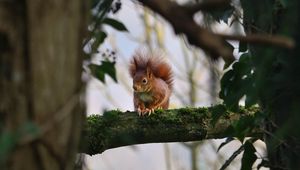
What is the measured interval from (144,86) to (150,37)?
3.41 meters

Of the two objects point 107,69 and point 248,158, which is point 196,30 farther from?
point 248,158

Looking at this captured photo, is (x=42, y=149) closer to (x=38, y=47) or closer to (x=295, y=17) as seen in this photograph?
(x=38, y=47)

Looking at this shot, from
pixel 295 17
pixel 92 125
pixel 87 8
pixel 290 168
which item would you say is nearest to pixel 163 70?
pixel 92 125

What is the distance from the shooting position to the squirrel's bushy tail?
11.8 feet

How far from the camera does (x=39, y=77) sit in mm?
792

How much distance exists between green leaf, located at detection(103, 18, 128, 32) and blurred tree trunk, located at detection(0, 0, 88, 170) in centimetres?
34

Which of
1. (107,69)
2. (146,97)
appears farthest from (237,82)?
(146,97)

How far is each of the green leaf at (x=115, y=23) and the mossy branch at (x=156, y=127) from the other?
0.93 meters

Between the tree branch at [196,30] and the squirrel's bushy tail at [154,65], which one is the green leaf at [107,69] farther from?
the squirrel's bushy tail at [154,65]

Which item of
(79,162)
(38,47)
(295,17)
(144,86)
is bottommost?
(79,162)

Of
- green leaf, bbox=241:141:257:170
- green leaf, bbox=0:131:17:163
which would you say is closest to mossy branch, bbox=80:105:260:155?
green leaf, bbox=241:141:257:170

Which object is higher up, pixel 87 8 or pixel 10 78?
pixel 87 8

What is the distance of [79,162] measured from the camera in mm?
1030

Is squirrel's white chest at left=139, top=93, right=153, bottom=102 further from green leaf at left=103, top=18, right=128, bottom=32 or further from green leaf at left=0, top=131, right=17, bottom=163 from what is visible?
green leaf at left=0, top=131, right=17, bottom=163
